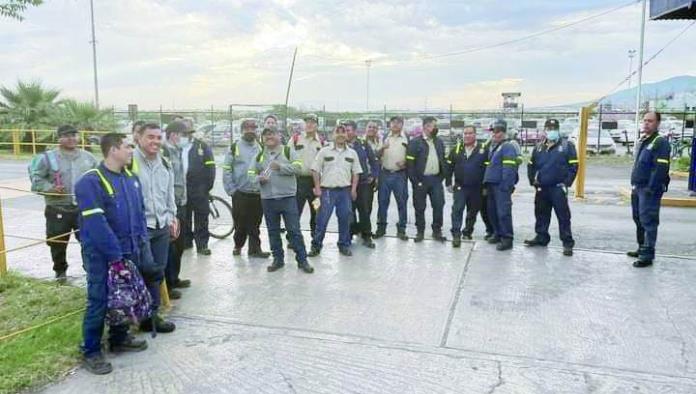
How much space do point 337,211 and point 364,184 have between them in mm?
733

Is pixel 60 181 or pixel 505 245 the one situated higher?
pixel 60 181

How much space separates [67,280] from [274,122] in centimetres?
290

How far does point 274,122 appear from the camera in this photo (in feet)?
23.2

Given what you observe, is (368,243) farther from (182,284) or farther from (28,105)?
(28,105)

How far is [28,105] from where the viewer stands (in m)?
22.7

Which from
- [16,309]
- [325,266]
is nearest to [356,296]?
[325,266]

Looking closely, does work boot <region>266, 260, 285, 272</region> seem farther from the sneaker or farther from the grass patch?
the grass patch

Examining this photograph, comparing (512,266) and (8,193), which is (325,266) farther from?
(8,193)

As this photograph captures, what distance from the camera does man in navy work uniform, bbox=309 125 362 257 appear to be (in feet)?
23.0

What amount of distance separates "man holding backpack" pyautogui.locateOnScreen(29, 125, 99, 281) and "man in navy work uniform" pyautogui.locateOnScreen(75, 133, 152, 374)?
85.0 inches

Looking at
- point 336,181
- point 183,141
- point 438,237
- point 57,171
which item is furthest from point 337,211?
point 57,171

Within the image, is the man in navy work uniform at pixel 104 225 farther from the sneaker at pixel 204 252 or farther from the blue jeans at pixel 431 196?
the blue jeans at pixel 431 196

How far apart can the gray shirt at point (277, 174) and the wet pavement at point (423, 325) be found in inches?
34.0

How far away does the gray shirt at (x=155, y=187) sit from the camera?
15.2 ft
